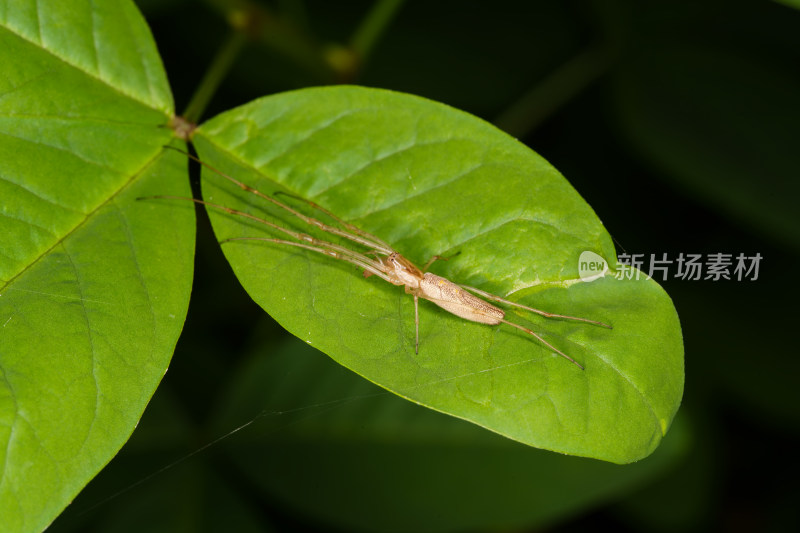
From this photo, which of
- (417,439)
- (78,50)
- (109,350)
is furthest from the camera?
(417,439)

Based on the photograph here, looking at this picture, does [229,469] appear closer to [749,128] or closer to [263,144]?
[263,144]

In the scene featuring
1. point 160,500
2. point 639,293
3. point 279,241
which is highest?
point 639,293

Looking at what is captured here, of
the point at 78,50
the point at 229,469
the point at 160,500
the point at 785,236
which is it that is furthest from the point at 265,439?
the point at 785,236

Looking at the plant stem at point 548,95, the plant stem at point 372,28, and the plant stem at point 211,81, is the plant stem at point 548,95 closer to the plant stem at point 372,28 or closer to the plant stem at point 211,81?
the plant stem at point 372,28

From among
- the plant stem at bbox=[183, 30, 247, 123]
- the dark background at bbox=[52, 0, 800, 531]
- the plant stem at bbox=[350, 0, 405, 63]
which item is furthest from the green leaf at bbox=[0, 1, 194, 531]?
the dark background at bbox=[52, 0, 800, 531]

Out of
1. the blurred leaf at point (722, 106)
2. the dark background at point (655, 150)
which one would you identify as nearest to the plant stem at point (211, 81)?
the dark background at point (655, 150)

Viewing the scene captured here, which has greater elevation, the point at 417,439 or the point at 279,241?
the point at 279,241

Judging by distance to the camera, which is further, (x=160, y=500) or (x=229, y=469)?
Answer: (x=229, y=469)
